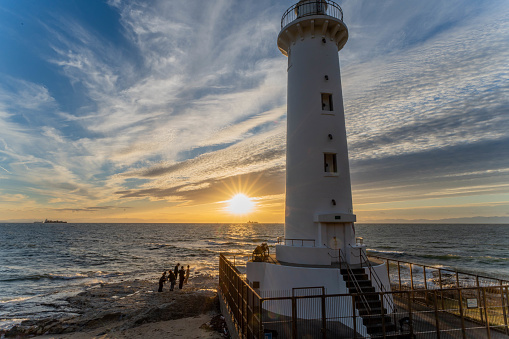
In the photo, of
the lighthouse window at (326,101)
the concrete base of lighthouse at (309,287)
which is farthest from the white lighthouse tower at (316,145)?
the concrete base of lighthouse at (309,287)

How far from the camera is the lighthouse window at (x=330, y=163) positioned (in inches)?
548

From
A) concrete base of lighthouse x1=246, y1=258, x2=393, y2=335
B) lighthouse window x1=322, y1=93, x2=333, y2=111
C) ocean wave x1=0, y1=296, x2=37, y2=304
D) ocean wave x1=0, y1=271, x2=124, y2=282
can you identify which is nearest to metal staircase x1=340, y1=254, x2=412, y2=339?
concrete base of lighthouse x1=246, y1=258, x2=393, y2=335

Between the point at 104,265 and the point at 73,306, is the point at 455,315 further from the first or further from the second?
the point at 104,265

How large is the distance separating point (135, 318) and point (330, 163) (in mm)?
12322

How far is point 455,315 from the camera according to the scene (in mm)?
10812

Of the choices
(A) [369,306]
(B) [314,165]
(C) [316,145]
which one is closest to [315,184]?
(B) [314,165]

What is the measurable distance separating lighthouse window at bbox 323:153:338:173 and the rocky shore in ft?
27.8

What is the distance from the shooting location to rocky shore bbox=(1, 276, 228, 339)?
496 inches

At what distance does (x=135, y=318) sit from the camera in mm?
14469

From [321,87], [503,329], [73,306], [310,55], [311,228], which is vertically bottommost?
[73,306]

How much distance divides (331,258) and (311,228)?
5.05 feet

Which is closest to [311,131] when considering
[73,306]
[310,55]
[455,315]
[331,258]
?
[310,55]

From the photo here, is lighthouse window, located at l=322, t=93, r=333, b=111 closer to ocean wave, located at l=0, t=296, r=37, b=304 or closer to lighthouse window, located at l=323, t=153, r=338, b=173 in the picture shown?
lighthouse window, located at l=323, t=153, r=338, b=173

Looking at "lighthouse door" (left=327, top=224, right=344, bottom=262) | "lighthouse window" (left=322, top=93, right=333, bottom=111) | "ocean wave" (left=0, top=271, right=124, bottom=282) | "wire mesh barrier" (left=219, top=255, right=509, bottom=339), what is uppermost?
"lighthouse window" (left=322, top=93, right=333, bottom=111)
